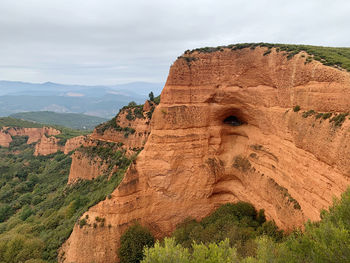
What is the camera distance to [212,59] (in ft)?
71.3

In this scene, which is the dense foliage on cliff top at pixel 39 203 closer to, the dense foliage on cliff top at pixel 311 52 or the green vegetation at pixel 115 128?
the green vegetation at pixel 115 128

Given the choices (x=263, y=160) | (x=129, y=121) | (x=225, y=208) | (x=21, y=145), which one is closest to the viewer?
(x=263, y=160)

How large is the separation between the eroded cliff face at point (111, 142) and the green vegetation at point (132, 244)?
A: 13.9 metres

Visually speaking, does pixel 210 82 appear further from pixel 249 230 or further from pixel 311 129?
pixel 249 230

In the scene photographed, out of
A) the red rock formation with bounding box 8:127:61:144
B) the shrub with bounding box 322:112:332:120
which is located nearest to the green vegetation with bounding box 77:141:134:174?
the shrub with bounding box 322:112:332:120

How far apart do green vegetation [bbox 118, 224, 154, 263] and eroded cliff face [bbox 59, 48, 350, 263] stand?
892mm

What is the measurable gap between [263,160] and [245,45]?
11.6 metres

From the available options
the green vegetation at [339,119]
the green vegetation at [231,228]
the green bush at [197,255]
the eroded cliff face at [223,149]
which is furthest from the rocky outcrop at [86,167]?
the green vegetation at [339,119]

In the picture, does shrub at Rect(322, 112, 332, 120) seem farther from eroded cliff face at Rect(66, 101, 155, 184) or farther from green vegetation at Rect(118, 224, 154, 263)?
eroded cliff face at Rect(66, 101, 155, 184)

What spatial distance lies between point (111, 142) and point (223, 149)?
22964 mm

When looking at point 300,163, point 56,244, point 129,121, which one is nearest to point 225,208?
point 300,163

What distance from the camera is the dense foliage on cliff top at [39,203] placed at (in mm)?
21375

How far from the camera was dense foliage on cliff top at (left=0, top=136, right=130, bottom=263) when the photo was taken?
2138cm

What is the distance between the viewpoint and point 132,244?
18422mm
